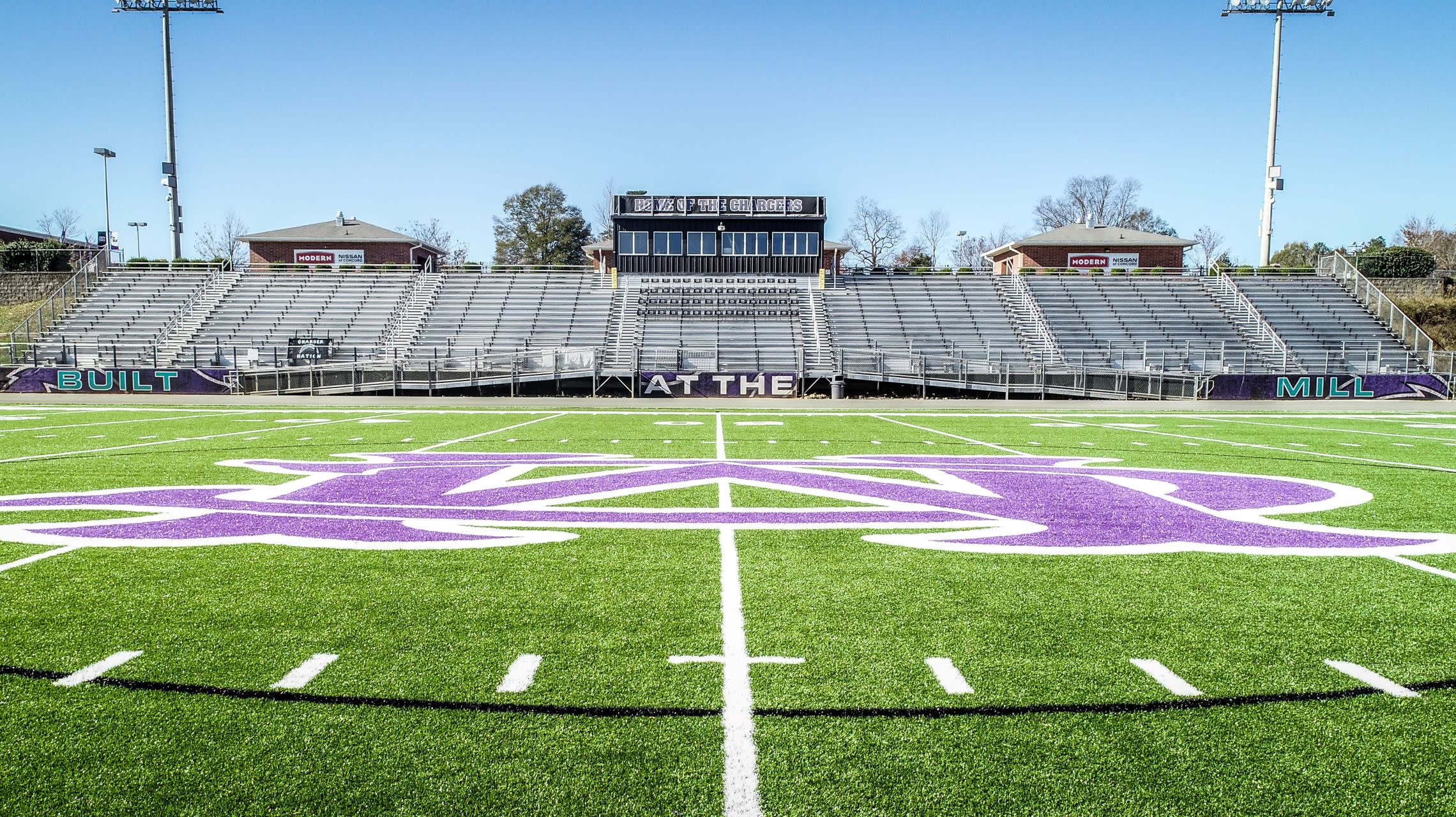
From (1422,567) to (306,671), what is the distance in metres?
6.57

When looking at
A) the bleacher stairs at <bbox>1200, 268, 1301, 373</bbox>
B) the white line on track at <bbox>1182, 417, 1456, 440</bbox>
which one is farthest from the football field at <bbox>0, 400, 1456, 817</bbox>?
the bleacher stairs at <bbox>1200, 268, 1301, 373</bbox>

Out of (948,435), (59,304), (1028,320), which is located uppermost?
(59,304)

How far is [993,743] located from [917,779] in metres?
0.39

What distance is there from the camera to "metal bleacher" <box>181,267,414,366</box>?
112 ft

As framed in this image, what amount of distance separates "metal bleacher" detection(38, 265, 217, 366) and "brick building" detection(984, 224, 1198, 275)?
4275 cm

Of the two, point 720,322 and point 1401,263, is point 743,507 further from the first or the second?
point 1401,263

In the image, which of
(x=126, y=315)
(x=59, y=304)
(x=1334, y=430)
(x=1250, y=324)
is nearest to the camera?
(x=1334, y=430)

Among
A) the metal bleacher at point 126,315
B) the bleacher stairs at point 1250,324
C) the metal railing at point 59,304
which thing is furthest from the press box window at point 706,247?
the metal railing at point 59,304

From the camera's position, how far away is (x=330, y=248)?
47906 mm

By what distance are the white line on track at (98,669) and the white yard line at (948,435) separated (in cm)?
1051

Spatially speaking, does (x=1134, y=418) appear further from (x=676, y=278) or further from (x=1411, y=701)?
(x=676, y=278)

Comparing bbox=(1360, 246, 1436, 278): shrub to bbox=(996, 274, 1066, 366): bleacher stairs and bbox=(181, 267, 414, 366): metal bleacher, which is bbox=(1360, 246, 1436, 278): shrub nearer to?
bbox=(996, 274, 1066, 366): bleacher stairs

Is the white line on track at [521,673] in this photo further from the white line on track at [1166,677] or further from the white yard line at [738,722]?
the white line on track at [1166,677]

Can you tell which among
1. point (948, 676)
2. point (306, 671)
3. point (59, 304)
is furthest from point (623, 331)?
point (948, 676)
